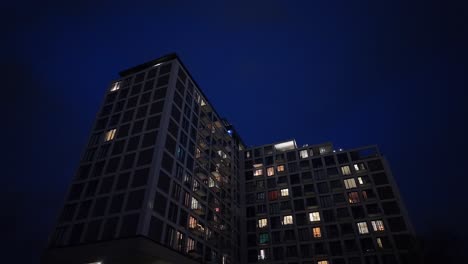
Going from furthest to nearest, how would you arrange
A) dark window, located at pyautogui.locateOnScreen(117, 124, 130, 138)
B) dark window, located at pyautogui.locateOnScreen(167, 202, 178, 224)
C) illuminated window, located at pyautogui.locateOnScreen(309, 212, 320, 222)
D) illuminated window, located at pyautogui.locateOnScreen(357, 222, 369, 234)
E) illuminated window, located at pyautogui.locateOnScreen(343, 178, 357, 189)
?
illuminated window, located at pyautogui.locateOnScreen(343, 178, 357, 189) < illuminated window, located at pyautogui.locateOnScreen(309, 212, 320, 222) < illuminated window, located at pyautogui.locateOnScreen(357, 222, 369, 234) < dark window, located at pyautogui.locateOnScreen(117, 124, 130, 138) < dark window, located at pyautogui.locateOnScreen(167, 202, 178, 224)

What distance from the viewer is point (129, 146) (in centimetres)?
5056

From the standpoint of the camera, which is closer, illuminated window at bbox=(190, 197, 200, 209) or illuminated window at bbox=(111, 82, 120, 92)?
illuminated window at bbox=(190, 197, 200, 209)

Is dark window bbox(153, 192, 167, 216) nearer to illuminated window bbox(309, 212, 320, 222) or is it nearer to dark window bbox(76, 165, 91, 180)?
dark window bbox(76, 165, 91, 180)

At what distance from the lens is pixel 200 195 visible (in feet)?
183

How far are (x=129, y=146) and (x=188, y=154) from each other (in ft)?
34.5

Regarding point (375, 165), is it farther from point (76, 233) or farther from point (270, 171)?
point (76, 233)

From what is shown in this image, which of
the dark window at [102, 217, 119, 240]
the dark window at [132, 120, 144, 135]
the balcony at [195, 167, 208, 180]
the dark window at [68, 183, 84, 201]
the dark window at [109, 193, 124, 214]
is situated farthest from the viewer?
the balcony at [195, 167, 208, 180]

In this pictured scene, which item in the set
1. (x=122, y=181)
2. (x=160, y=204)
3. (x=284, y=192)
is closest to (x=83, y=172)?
(x=122, y=181)

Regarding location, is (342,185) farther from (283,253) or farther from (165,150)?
(165,150)

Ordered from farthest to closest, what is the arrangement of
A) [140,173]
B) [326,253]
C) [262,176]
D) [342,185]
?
[262,176] → [342,185] → [326,253] → [140,173]

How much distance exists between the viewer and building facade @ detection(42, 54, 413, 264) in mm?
41750

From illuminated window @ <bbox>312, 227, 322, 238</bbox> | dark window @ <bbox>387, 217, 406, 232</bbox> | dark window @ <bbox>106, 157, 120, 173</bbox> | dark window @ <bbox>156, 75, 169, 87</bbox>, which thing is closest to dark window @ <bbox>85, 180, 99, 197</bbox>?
dark window @ <bbox>106, 157, 120, 173</bbox>

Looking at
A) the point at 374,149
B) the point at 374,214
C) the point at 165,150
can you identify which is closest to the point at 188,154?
the point at 165,150

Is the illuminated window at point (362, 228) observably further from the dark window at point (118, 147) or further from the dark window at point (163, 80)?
the dark window at point (118, 147)
